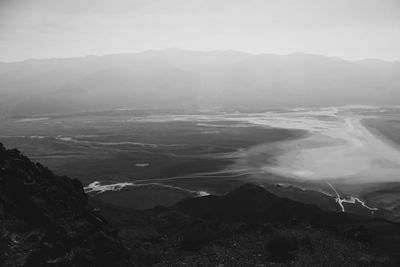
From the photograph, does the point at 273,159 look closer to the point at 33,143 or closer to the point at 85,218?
the point at 85,218

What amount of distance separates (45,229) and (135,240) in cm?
482

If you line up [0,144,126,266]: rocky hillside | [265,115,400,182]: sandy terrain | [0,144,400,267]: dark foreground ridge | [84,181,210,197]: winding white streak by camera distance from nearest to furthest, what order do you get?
[0,144,126,266]: rocky hillside → [0,144,400,267]: dark foreground ridge → [84,181,210,197]: winding white streak → [265,115,400,182]: sandy terrain

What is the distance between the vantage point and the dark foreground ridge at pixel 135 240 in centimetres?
1223

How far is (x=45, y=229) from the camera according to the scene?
43.2 ft

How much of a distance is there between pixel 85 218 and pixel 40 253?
151 inches

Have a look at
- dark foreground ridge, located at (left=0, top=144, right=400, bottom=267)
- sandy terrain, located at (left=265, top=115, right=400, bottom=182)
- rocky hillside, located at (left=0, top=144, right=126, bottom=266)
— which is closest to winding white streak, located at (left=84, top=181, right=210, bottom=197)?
sandy terrain, located at (left=265, top=115, right=400, bottom=182)

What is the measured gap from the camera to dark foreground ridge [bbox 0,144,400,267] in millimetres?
12227

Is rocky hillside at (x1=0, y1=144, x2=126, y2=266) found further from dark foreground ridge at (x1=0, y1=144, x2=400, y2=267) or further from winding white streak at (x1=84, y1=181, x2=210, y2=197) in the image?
winding white streak at (x1=84, y1=181, x2=210, y2=197)

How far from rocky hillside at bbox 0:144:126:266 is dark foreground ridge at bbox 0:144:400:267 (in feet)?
0.09

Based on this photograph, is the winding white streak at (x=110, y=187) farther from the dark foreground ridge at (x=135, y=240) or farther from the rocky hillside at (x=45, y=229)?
the rocky hillside at (x=45, y=229)

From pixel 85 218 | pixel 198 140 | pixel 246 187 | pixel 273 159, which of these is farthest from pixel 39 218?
pixel 198 140

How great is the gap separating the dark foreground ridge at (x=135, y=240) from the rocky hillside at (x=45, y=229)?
3cm

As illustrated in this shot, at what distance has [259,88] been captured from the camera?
193m

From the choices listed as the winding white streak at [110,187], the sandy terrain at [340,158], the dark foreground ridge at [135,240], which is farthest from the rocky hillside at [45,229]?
the sandy terrain at [340,158]
